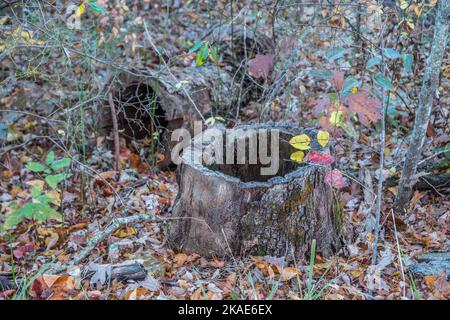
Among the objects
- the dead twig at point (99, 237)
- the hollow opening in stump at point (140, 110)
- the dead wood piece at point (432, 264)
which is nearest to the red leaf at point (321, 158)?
the dead wood piece at point (432, 264)

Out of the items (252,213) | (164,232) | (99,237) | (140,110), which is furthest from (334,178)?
(140,110)

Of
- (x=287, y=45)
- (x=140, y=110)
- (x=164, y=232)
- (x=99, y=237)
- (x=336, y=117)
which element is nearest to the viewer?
(x=336, y=117)

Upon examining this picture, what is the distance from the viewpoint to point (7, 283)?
10.8 ft

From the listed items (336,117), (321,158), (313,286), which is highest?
(336,117)

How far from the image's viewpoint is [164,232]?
12.6 feet

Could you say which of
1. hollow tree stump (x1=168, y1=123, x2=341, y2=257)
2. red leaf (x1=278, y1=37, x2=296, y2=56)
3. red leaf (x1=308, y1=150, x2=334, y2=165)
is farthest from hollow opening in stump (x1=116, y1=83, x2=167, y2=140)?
red leaf (x1=308, y1=150, x2=334, y2=165)

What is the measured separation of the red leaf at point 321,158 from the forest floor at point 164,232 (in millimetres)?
293

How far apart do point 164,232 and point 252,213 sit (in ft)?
3.03

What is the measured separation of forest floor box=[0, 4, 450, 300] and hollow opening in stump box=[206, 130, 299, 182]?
560 millimetres

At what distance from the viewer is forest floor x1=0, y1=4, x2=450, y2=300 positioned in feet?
10.3

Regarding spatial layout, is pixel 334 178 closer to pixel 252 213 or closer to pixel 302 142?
pixel 302 142

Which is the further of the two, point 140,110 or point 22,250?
point 140,110

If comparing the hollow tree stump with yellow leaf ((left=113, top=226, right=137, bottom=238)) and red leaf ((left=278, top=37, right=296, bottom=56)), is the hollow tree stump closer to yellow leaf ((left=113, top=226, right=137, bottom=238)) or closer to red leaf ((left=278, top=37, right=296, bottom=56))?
yellow leaf ((left=113, top=226, right=137, bottom=238))
